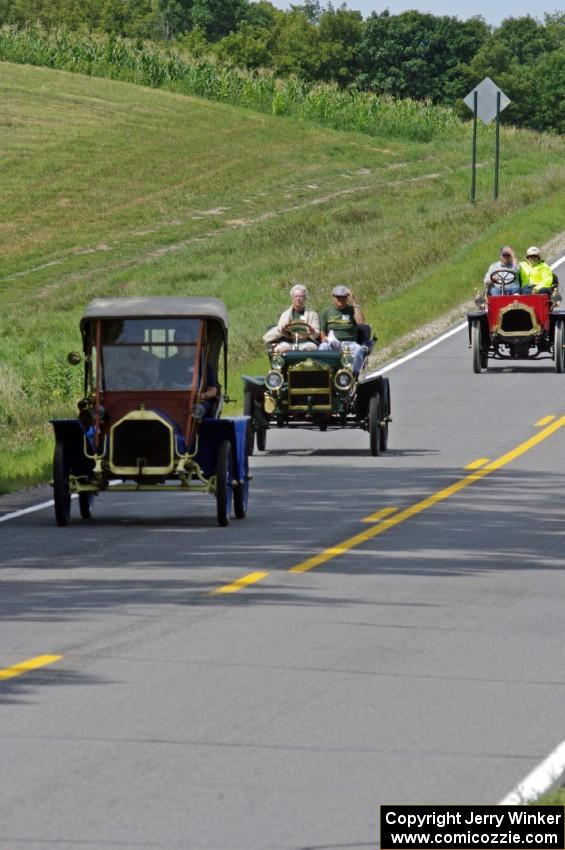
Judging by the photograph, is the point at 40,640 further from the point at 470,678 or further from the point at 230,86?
the point at 230,86

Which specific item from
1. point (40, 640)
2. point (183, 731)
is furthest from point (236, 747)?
point (40, 640)

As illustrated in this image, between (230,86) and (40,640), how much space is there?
80600 millimetres

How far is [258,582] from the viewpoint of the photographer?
1408 centimetres

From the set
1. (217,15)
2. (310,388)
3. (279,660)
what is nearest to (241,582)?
(279,660)

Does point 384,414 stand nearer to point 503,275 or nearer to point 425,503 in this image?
point 425,503

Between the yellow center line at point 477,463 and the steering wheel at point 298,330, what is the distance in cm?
277

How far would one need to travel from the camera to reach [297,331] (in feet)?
78.5

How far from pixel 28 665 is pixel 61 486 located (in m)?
6.72

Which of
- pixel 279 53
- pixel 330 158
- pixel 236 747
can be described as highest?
pixel 279 53

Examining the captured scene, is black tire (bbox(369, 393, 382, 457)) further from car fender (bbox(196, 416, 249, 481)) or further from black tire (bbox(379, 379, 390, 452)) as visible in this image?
car fender (bbox(196, 416, 249, 481))

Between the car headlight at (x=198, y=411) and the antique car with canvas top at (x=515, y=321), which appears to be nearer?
the car headlight at (x=198, y=411)

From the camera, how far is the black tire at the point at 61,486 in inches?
680

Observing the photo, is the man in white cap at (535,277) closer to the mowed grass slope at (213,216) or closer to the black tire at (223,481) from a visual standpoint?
the mowed grass slope at (213,216)

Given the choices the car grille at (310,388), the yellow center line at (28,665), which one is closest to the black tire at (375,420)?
the car grille at (310,388)
